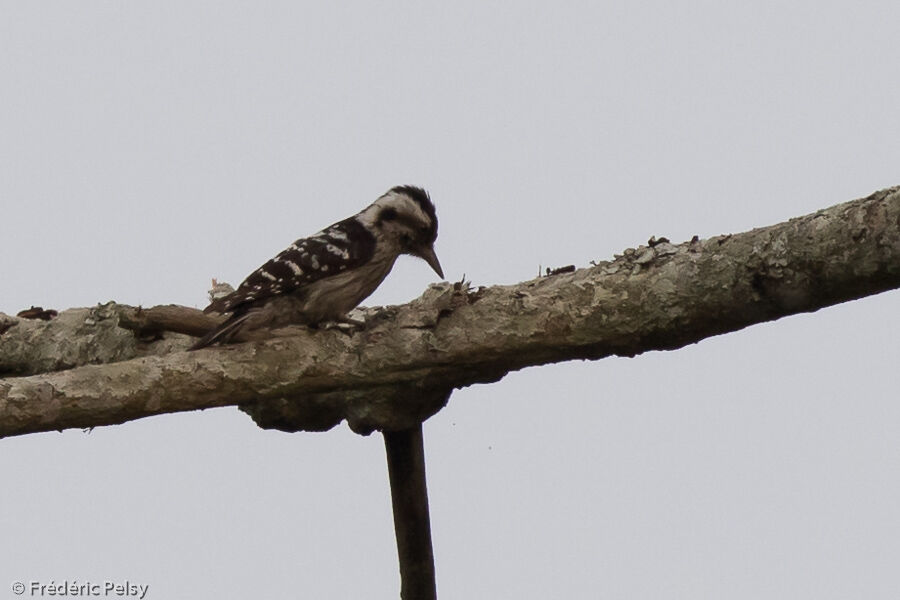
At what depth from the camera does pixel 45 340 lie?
659 centimetres

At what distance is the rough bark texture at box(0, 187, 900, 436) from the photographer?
4387 millimetres

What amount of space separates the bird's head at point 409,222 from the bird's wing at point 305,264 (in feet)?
0.44

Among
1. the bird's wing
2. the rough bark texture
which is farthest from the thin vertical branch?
the bird's wing

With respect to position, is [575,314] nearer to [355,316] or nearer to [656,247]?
[656,247]

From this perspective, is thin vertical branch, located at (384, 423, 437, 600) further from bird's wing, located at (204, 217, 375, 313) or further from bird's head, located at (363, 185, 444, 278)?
bird's head, located at (363, 185, 444, 278)

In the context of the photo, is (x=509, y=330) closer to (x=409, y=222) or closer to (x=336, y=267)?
(x=336, y=267)

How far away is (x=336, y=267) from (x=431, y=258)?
0.64 m

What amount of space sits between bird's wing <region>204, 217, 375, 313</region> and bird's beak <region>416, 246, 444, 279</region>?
32cm

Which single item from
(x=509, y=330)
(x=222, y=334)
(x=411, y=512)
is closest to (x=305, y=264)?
(x=222, y=334)

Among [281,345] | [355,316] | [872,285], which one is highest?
[355,316]

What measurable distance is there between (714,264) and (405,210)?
231 cm

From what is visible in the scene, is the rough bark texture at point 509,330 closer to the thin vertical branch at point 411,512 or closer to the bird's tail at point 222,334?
the bird's tail at point 222,334

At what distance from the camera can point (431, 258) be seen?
6.67 m

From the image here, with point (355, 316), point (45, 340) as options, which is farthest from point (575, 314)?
point (45, 340)
